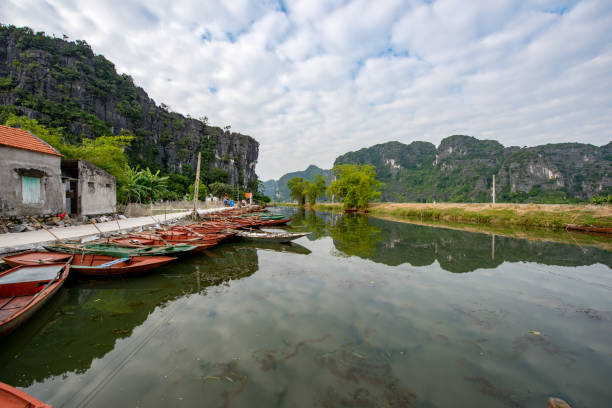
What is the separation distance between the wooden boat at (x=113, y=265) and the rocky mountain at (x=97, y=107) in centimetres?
5560

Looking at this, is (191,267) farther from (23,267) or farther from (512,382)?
(512,382)

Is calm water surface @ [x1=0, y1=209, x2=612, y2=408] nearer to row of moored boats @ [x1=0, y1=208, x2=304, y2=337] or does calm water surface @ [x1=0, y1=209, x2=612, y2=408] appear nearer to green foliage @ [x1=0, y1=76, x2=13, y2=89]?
row of moored boats @ [x1=0, y1=208, x2=304, y2=337]

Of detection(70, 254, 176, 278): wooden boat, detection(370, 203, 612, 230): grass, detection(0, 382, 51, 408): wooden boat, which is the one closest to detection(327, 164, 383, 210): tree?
detection(370, 203, 612, 230): grass

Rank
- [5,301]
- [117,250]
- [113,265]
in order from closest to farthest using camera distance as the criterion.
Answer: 1. [5,301]
2. [113,265]
3. [117,250]

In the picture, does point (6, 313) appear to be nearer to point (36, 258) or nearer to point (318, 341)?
point (36, 258)

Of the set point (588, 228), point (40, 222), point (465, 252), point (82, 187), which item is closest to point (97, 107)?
point (82, 187)

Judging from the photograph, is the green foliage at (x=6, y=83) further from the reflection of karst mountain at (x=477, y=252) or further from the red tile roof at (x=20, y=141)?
the reflection of karst mountain at (x=477, y=252)

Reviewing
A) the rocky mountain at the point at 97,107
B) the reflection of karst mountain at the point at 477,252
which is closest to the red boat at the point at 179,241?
the reflection of karst mountain at the point at 477,252

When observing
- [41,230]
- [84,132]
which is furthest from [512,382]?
[84,132]

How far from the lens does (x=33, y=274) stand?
223 inches

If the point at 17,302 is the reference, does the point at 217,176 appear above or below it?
above

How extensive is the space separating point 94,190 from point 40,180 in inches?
134

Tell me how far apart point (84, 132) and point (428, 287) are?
6852cm

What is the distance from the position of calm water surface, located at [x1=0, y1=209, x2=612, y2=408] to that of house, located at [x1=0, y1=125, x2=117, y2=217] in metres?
7.24
